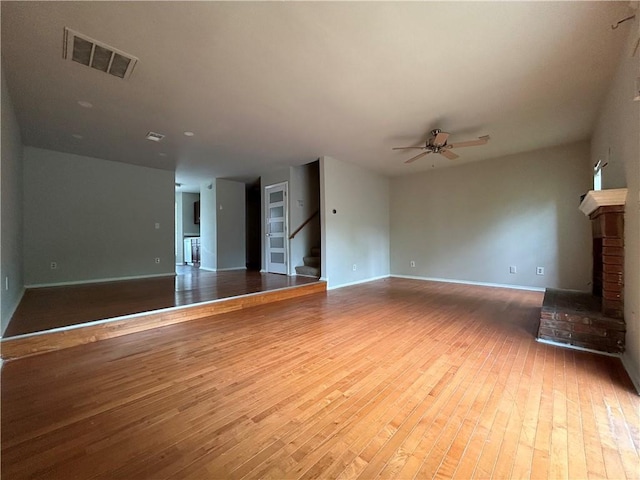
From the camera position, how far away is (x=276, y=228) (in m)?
6.59

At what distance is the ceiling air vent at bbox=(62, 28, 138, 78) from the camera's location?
209 centimetres

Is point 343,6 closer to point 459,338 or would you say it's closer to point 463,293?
point 459,338

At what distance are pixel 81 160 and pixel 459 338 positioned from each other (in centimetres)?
695

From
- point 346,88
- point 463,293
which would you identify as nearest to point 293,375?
point 346,88

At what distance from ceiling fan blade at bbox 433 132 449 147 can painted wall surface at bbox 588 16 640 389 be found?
156cm

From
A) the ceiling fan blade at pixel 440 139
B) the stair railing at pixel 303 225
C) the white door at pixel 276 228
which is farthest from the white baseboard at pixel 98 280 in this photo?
the ceiling fan blade at pixel 440 139

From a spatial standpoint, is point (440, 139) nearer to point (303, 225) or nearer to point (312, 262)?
point (303, 225)

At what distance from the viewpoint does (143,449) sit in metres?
1.28

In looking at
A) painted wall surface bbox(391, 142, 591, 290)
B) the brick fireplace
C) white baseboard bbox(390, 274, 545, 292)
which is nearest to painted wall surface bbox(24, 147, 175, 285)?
painted wall surface bbox(391, 142, 591, 290)

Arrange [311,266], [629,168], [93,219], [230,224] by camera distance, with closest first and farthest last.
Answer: [629,168] → [93,219] → [311,266] → [230,224]

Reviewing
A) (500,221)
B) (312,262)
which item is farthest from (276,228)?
(500,221)

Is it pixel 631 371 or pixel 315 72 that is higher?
pixel 315 72

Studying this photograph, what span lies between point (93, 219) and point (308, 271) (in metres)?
4.43

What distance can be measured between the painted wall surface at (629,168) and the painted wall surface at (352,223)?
3.85 meters
